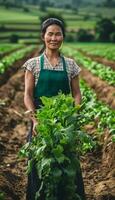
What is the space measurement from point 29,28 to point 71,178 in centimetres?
7441

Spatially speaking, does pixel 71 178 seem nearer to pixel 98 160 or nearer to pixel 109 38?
pixel 98 160

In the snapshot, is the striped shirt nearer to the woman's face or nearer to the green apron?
the green apron

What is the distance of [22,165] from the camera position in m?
8.66

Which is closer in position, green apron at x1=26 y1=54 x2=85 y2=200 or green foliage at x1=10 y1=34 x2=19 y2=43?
green apron at x1=26 y1=54 x2=85 y2=200

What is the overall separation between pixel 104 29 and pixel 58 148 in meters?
67.5

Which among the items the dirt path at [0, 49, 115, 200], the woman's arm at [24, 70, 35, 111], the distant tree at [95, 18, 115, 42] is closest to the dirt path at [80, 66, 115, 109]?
the dirt path at [0, 49, 115, 200]

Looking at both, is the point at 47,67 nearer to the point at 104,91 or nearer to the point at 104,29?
the point at 104,91

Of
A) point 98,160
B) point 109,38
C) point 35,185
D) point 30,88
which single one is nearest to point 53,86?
point 30,88

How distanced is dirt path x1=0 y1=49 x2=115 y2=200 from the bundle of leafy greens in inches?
51.0

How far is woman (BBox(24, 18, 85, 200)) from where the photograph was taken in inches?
222

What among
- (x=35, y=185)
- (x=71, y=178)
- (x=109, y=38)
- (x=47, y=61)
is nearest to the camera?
(x=71, y=178)

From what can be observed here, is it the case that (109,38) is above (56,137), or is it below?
above

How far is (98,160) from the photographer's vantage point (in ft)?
28.5

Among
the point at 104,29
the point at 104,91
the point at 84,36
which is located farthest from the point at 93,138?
the point at 84,36
